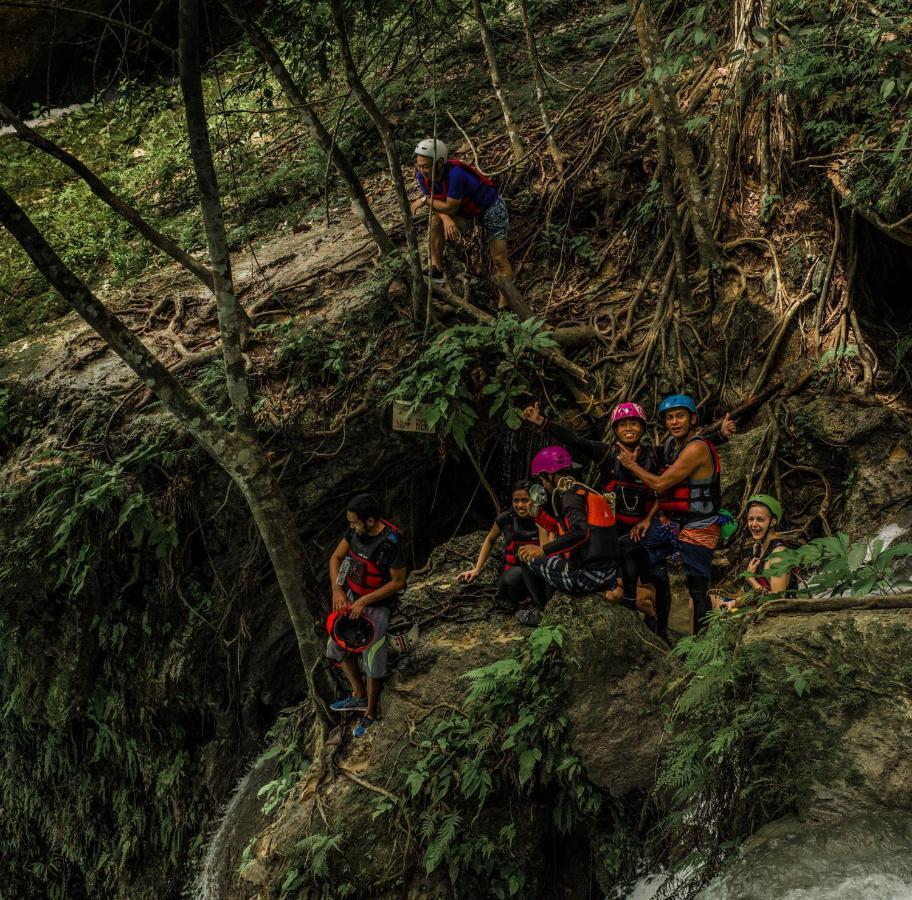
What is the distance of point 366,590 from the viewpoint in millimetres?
5727

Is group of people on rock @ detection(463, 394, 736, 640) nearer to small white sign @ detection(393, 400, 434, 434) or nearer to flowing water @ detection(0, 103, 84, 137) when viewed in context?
small white sign @ detection(393, 400, 434, 434)

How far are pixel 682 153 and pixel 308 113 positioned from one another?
3.38m

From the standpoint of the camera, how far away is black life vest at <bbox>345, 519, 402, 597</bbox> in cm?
569

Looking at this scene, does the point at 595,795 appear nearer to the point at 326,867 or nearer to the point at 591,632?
the point at 591,632

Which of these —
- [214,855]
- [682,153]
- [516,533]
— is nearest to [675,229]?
[682,153]

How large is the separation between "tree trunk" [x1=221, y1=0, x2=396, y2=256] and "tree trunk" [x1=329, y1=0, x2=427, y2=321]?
1.36ft

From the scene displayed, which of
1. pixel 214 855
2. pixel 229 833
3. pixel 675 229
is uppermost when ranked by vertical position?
pixel 675 229

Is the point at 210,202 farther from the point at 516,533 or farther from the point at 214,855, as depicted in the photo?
the point at 214,855

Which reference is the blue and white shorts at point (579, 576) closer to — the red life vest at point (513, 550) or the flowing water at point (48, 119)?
the red life vest at point (513, 550)

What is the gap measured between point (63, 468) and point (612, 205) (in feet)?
19.6

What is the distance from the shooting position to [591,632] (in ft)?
16.8

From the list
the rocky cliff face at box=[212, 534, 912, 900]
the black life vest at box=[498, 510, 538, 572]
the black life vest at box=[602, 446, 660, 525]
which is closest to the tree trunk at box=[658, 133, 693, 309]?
the black life vest at box=[602, 446, 660, 525]

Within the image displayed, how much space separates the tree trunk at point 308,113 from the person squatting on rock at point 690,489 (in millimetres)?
3498

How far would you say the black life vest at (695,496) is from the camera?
5305 millimetres
